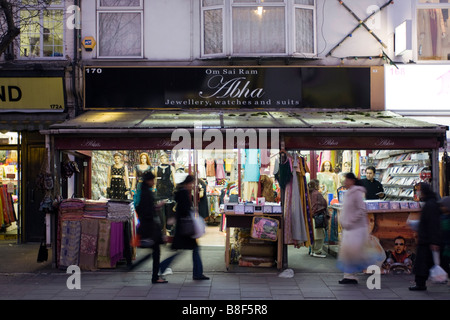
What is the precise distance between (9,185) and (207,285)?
8044 millimetres

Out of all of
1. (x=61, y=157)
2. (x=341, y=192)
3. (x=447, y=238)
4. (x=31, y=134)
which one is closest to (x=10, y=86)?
(x=31, y=134)

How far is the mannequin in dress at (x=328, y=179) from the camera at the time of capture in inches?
519

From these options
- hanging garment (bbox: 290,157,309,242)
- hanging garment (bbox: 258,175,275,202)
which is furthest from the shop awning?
hanging garment (bbox: 258,175,275,202)

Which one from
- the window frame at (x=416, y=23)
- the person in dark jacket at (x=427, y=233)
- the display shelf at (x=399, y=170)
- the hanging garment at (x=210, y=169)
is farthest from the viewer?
the hanging garment at (x=210, y=169)

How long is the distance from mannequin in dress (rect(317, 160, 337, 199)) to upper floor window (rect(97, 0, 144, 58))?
5733 mm

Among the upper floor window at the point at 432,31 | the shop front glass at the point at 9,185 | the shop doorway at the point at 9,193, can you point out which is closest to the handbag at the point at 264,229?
the upper floor window at the point at 432,31

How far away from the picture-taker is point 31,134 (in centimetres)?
1305

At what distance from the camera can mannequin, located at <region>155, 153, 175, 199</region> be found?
12805mm

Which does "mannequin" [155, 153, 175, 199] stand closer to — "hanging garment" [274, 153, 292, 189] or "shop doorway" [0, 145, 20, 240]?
"hanging garment" [274, 153, 292, 189]

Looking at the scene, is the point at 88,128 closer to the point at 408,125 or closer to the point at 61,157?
the point at 61,157

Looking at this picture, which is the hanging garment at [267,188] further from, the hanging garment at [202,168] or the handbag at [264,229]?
the handbag at [264,229]

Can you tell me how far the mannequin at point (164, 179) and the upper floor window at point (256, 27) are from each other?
9.71 ft

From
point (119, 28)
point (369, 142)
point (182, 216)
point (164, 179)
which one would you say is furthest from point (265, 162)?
point (119, 28)

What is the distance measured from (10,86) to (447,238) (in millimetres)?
10172
